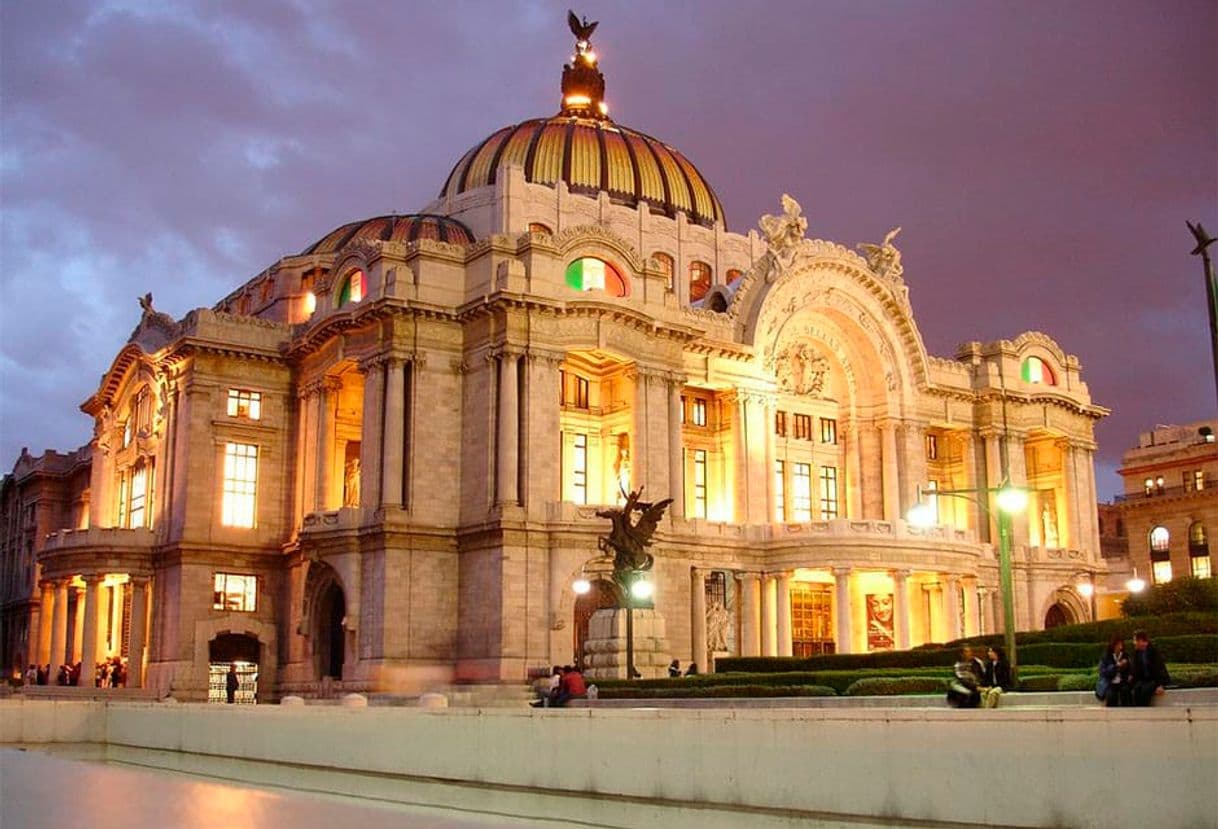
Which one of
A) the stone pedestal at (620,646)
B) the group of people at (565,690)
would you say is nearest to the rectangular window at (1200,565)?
the stone pedestal at (620,646)

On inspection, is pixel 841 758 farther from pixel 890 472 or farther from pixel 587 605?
pixel 890 472

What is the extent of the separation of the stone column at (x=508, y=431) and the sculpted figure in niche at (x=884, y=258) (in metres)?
21.4

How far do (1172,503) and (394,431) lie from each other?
61.6 m

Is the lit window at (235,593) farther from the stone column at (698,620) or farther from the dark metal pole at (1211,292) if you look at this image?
the dark metal pole at (1211,292)

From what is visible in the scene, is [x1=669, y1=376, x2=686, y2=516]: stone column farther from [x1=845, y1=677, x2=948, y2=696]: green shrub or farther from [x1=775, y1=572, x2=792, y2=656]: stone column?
[x1=845, y1=677, x2=948, y2=696]: green shrub

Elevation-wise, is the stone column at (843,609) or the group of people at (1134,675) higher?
the stone column at (843,609)

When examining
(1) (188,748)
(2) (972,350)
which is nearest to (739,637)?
(2) (972,350)

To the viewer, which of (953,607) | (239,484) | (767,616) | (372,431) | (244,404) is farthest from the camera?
(953,607)

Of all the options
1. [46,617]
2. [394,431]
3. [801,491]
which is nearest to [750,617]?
[801,491]

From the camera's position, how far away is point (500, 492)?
48125mm

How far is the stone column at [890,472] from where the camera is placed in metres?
60.5

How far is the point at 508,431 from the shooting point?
159 feet

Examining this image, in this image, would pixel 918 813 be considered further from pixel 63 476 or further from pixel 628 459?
pixel 63 476

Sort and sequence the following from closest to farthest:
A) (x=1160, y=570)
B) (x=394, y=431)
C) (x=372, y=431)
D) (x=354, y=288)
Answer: (x=394, y=431), (x=372, y=431), (x=354, y=288), (x=1160, y=570)
